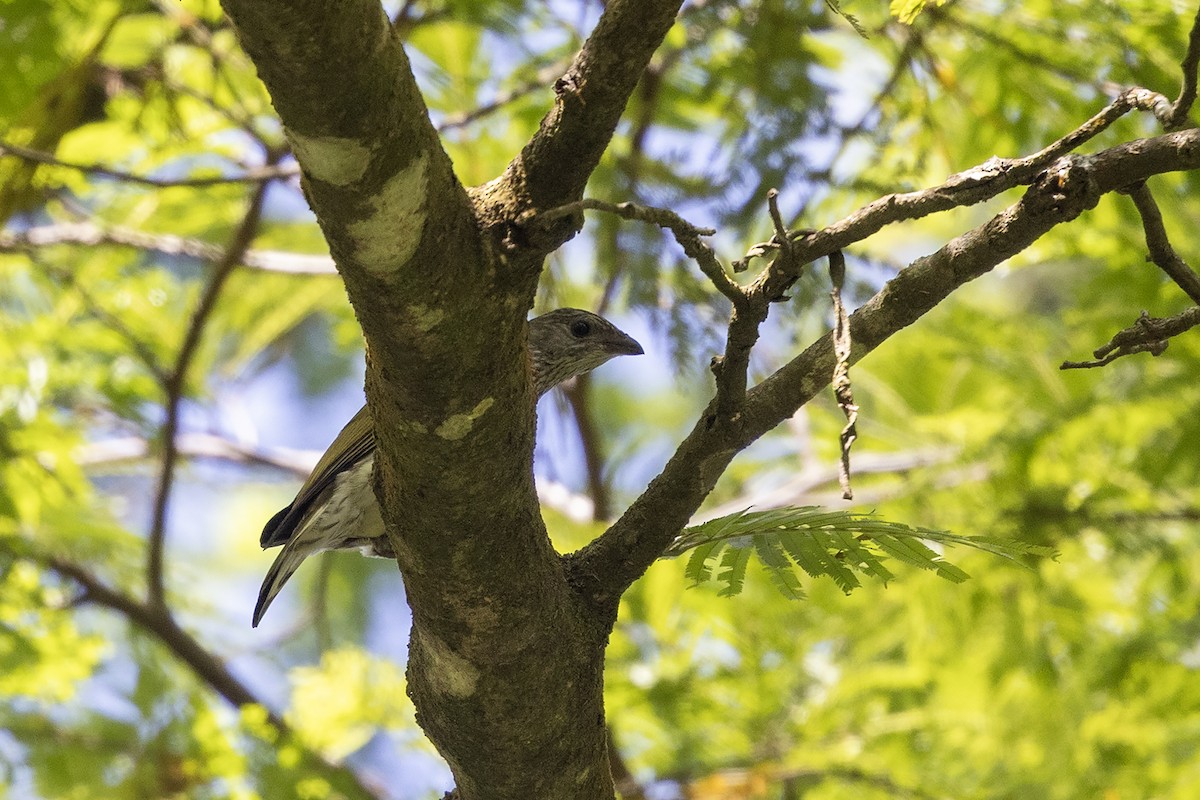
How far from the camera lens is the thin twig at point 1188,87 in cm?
195

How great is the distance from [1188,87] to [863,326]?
2.21ft

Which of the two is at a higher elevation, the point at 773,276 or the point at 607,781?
the point at 773,276

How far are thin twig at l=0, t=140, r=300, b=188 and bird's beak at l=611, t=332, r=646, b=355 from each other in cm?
127

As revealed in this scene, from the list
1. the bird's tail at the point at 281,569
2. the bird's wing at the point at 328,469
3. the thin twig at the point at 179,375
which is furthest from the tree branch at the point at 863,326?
A: the thin twig at the point at 179,375

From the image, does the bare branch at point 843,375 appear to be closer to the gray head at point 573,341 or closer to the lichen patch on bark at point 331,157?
the lichen patch on bark at point 331,157

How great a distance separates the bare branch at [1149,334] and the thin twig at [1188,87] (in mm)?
314

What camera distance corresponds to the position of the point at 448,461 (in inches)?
85.1

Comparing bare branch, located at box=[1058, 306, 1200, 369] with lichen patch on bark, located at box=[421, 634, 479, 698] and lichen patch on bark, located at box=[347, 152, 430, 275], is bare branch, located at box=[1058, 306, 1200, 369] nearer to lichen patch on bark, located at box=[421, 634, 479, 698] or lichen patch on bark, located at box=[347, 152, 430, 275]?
lichen patch on bark, located at box=[347, 152, 430, 275]

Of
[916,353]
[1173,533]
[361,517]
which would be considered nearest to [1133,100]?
[361,517]

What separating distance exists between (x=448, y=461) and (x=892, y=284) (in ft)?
2.88

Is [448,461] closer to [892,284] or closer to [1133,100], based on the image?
[892,284]

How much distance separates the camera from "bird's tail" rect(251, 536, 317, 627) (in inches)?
155

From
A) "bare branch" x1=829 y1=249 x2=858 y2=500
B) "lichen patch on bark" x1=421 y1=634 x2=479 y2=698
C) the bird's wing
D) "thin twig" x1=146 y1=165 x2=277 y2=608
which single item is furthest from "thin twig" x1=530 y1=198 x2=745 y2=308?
"thin twig" x1=146 y1=165 x2=277 y2=608

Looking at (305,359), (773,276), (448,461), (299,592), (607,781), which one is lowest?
(607,781)
